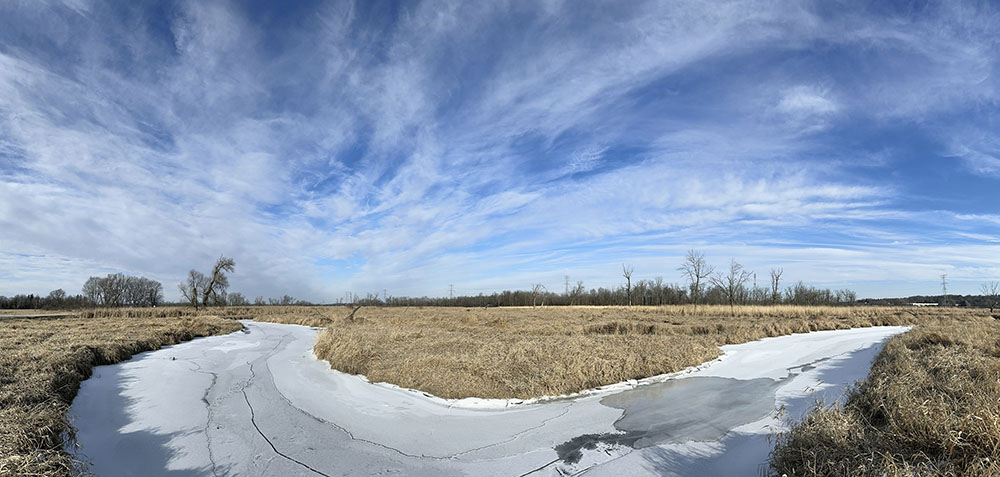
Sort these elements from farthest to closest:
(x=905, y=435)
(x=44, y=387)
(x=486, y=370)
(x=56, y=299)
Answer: (x=56, y=299)
(x=486, y=370)
(x=44, y=387)
(x=905, y=435)

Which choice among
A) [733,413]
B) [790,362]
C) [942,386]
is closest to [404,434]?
[733,413]

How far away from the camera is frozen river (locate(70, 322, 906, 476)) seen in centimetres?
588

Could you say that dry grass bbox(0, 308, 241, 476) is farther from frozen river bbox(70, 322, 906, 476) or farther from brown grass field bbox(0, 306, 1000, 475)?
frozen river bbox(70, 322, 906, 476)

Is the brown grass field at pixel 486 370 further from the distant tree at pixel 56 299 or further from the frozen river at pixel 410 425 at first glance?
the distant tree at pixel 56 299

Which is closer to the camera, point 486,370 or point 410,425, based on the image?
point 410,425

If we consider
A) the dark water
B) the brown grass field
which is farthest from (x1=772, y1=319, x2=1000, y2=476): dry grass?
the dark water

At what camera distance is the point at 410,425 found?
7.54 m

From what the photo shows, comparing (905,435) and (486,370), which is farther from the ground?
(905,435)

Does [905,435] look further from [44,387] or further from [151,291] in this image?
[151,291]

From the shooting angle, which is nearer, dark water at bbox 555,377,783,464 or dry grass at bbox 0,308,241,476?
dry grass at bbox 0,308,241,476

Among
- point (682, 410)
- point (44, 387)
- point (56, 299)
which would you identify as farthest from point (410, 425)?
point (56, 299)

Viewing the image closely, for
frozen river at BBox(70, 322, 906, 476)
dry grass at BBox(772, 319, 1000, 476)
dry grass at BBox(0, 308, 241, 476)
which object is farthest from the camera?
frozen river at BBox(70, 322, 906, 476)

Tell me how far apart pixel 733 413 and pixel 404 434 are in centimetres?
604

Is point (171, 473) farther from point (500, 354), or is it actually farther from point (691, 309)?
point (691, 309)
